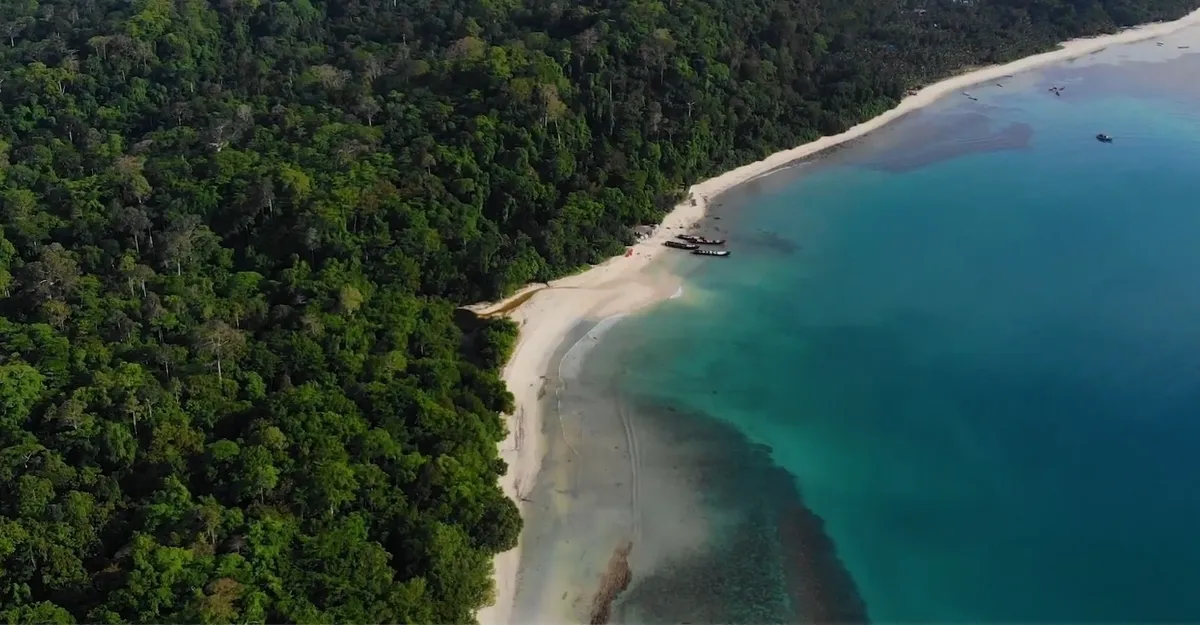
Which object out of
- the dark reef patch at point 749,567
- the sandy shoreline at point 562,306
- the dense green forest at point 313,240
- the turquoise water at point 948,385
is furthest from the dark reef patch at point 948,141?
the dark reef patch at point 749,567

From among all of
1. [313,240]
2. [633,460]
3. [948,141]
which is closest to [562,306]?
[633,460]

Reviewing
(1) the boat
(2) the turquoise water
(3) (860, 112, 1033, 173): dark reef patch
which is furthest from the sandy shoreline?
(3) (860, 112, 1033, 173): dark reef patch

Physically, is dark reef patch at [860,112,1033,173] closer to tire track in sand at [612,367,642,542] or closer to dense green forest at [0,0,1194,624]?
dense green forest at [0,0,1194,624]

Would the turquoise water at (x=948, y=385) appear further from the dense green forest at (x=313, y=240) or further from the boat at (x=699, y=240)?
the dense green forest at (x=313, y=240)

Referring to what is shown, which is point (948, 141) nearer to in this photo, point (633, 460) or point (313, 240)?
point (633, 460)

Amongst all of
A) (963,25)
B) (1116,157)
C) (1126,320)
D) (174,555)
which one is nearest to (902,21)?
(963,25)

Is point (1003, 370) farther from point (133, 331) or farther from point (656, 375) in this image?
point (133, 331)
